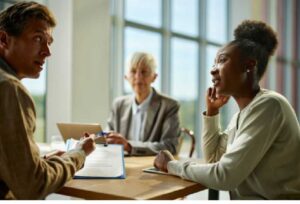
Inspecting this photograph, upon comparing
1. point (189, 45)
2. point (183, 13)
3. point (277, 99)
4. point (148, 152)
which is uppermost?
point (183, 13)

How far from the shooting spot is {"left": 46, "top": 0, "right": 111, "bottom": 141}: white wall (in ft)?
9.87

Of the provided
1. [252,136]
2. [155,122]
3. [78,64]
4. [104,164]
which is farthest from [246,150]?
[78,64]

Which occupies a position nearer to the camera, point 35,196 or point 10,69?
point 35,196

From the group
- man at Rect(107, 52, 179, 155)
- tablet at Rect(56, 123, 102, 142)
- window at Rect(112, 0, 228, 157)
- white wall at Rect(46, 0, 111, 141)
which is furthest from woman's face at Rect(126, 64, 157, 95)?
window at Rect(112, 0, 228, 157)

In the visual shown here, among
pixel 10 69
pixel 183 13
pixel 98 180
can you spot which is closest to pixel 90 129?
pixel 98 180

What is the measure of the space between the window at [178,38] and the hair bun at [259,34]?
85.0 inches

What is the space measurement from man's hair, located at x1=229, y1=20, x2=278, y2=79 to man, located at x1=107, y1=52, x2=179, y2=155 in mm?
1012

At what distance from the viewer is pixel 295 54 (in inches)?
331

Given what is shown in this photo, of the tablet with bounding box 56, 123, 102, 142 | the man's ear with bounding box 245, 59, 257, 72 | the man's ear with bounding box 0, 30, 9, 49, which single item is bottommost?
the tablet with bounding box 56, 123, 102, 142

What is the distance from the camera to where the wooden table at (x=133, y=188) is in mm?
1301

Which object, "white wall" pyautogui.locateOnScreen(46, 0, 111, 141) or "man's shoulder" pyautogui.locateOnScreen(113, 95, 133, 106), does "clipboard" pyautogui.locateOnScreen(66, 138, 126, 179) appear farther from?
"white wall" pyautogui.locateOnScreen(46, 0, 111, 141)

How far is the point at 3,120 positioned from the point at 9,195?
26cm

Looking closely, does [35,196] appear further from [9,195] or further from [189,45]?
[189,45]

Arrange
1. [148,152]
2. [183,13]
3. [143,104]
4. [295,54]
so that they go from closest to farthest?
1. [148,152]
2. [143,104]
3. [183,13]
4. [295,54]
